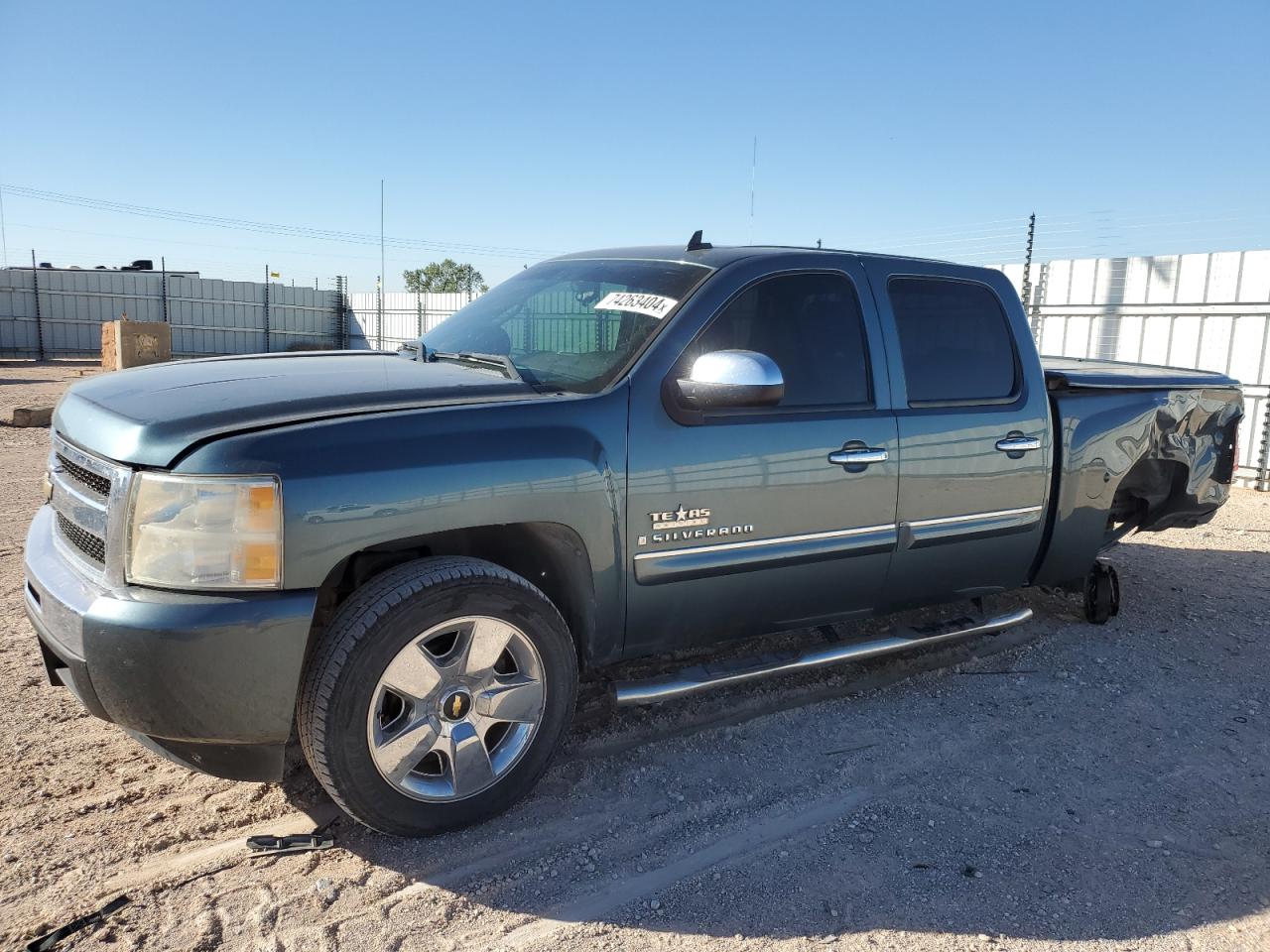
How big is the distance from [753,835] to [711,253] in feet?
7.03

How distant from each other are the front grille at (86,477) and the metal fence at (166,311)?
26.4m

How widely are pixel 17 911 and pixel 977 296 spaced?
161 inches

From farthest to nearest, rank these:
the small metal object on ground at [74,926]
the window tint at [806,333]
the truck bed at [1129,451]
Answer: the truck bed at [1129,451]
the window tint at [806,333]
the small metal object on ground at [74,926]

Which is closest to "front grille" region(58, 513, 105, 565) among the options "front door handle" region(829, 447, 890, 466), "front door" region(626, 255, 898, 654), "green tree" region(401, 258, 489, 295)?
"front door" region(626, 255, 898, 654)

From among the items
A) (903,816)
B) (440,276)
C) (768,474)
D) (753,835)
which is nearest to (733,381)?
(768,474)

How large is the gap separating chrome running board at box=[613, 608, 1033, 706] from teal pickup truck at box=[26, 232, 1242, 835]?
2 cm

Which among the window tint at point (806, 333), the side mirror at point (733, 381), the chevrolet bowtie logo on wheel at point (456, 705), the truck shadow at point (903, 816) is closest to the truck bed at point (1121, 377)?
the window tint at point (806, 333)

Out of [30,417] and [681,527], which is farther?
[30,417]

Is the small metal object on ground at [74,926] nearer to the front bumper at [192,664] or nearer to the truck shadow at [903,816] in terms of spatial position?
the front bumper at [192,664]

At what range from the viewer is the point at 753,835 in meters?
2.96

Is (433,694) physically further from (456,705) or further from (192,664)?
(192,664)

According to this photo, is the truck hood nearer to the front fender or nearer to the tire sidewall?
the front fender

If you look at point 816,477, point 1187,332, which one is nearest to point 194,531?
point 816,477

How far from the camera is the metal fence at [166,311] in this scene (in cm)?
2823
